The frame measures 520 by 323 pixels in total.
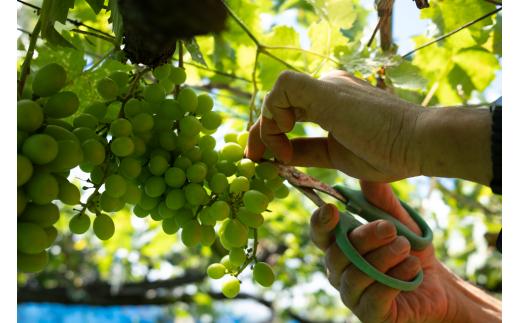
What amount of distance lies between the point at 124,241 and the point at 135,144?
151 centimetres

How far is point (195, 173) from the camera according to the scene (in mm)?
648

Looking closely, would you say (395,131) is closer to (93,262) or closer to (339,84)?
(339,84)

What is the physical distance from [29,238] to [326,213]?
1.74 ft

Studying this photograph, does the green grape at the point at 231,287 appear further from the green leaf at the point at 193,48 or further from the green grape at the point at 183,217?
the green leaf at the point at 193,48

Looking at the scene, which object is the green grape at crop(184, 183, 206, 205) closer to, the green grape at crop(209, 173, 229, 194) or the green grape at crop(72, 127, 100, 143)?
the green grape at crop(209, 173, 229, 194)

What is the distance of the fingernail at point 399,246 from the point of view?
2.49 feet

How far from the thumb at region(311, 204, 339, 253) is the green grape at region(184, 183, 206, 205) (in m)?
0.27

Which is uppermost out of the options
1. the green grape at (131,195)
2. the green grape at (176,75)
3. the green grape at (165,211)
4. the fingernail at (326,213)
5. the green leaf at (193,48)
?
the green leaf at (193,48)

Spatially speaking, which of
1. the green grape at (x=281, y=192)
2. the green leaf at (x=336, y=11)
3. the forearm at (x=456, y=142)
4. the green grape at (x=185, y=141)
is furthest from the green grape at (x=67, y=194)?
the green leaf at (x=336, y=11)

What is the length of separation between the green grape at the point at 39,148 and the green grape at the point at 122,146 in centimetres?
13

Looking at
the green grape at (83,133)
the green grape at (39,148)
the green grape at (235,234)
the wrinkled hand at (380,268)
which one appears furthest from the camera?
the wrinkled hand at (380,268)

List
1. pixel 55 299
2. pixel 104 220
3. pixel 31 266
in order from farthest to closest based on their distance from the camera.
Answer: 1. pixel 55 299
2. pixel 104 220
3. pixel 31 266

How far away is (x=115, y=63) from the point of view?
2.60ft
